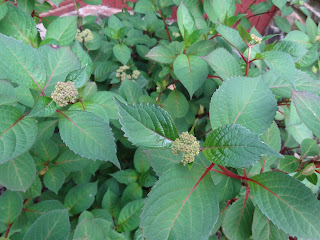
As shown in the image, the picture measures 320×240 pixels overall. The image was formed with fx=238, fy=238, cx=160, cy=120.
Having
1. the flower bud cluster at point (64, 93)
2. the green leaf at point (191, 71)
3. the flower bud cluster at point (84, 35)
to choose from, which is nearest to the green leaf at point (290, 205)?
the green leaf at point (191, 71)

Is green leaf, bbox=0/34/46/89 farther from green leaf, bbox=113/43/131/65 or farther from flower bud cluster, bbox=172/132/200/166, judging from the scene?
green leaf, bbox=113/43/131/65

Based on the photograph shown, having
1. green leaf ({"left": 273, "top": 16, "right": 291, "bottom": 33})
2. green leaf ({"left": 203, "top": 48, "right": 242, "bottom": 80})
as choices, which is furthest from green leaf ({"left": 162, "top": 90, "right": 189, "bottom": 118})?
green leaf ({"left": 273, "top": 16, "right": 291, "bottom": 33})

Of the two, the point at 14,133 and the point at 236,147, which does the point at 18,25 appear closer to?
the point at 14,133

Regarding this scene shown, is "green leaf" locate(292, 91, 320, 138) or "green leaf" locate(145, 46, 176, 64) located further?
"green leaf" locate(145, 46, 176, 64)

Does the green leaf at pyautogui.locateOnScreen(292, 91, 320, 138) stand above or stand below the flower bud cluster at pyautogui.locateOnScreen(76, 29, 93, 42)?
above

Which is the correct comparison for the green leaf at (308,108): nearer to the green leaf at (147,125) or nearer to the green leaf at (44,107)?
the green leaf at (147,125)

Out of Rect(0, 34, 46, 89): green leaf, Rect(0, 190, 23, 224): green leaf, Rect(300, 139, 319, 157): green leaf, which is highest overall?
Rect(0, 34, 46, 89): green leaf
